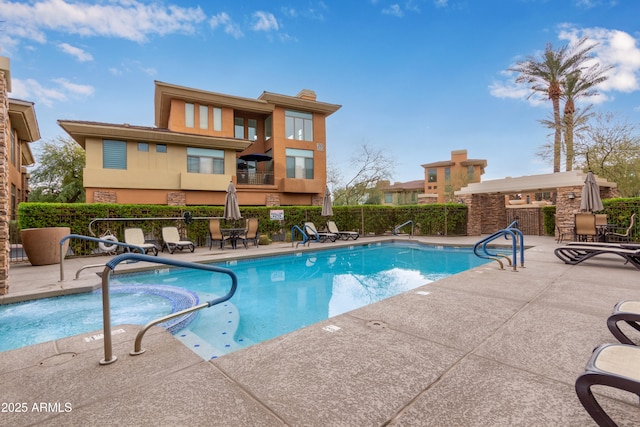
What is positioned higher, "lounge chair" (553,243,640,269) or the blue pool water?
"lounge chair" (553,243,640,269)

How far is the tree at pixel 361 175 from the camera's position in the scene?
28.2 m

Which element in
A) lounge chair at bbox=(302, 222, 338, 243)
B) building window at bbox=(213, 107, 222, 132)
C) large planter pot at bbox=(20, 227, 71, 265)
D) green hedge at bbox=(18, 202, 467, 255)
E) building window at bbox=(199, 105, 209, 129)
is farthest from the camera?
building window at bbox=(213, 107, 222, 132)

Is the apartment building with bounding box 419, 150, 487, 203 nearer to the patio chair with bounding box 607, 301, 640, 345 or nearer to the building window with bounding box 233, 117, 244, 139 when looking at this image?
the building window with bounding box 233, 117, 244, 139

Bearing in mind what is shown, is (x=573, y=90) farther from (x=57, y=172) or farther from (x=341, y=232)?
(x=57, y=172)

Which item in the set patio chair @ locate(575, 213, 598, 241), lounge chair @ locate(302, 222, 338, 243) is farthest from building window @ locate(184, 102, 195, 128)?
patio chair @ locate(575, 213, 598, 241)

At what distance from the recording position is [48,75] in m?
20.6

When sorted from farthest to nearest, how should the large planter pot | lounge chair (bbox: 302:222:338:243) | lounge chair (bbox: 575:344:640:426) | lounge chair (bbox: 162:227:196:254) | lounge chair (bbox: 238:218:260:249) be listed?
lounge chair (bbox: 302:222:338:243)
lounge chair (bbox: 238:218:260:249)
lounge chair (bbox: 162:227:196:254)
the large planter pot
lounge chair (bbox: 575:344:640:426)

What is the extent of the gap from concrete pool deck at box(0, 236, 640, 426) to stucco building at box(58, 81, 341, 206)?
55.6 feet

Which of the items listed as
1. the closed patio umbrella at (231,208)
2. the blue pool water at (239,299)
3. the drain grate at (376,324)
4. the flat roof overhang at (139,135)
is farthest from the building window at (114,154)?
the drain grate at (376,324)

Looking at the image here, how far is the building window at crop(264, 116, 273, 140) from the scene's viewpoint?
2294 centimetres

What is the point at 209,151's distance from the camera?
19672mm

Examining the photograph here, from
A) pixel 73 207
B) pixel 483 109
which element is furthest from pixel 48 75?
pixel 483 109

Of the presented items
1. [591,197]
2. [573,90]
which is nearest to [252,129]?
[591,197]

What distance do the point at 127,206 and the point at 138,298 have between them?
728 centimetres
